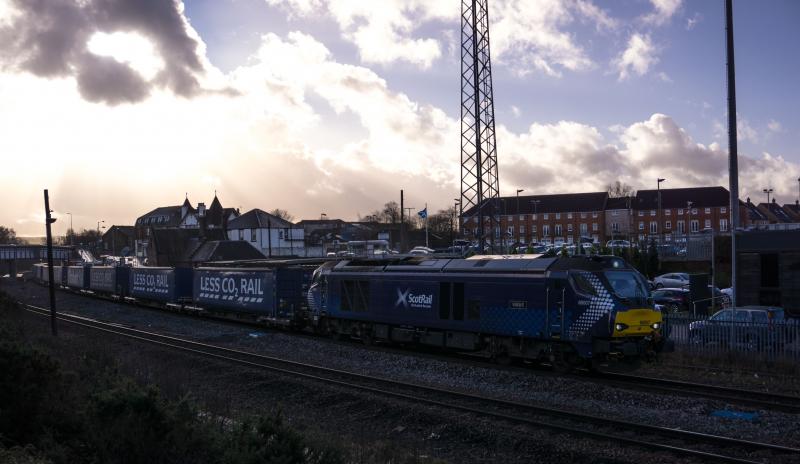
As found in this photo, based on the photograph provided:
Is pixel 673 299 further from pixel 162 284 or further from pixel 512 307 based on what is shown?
pixel 162 284

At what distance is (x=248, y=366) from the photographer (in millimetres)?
20828

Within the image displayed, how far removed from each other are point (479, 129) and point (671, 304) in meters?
15.1

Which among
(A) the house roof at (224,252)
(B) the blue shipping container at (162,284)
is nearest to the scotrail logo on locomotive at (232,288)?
(B) the blue shipping container at (162,284)

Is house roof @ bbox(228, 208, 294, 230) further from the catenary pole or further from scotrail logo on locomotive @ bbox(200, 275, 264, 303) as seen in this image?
the catenary pole

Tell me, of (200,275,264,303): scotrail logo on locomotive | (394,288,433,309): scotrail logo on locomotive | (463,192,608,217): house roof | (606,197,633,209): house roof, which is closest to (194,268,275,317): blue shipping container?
(200,275,264,303): scotrail logo on locomotive

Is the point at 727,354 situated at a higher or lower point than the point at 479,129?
lower

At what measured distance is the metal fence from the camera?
19.5 metres

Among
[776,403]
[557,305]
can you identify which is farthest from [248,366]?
[776,403]

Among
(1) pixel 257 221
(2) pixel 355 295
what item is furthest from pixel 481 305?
(1) pixel 257 221

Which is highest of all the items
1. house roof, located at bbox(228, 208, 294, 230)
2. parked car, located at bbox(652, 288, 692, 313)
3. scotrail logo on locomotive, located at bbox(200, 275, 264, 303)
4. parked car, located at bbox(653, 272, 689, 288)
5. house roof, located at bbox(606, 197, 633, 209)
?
house roof, located at bbox(606, 197, 633, 209)

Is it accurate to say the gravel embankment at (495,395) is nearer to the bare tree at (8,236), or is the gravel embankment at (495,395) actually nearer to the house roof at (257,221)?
the house roof at (257,221)

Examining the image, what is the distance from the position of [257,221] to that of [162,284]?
55643 millimetres

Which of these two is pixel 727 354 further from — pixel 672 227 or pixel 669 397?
pixel 672 227

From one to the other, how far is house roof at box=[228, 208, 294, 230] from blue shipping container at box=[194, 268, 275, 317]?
5921 centimetres
